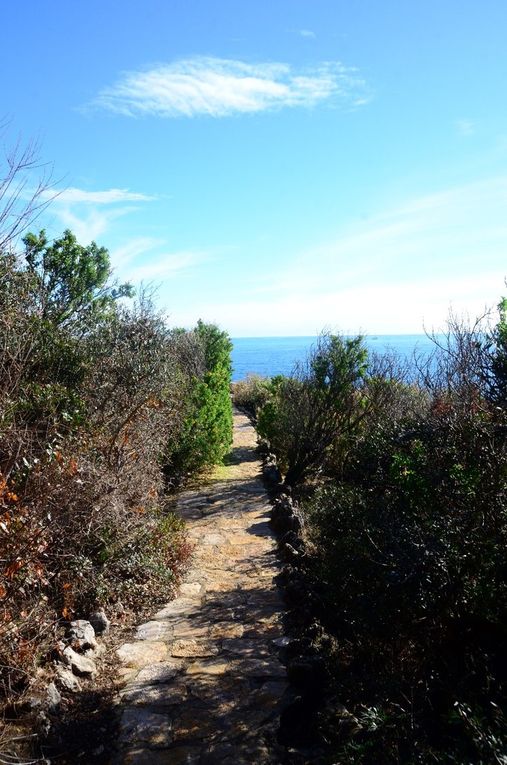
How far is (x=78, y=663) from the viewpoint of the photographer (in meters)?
4.48

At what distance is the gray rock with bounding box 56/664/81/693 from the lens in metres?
4.19

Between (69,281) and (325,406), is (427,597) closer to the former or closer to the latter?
(325,406)

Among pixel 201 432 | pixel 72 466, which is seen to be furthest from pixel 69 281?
pixel 72 466

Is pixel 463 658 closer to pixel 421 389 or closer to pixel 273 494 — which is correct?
pixel 273 494

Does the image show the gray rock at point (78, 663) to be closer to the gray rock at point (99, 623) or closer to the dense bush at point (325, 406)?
the gray rock at point (99, 623)

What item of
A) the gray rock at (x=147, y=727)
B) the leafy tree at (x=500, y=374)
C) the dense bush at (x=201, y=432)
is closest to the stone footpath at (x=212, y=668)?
the gray rock at (x=147, y=727)

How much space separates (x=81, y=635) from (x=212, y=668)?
1.18 m

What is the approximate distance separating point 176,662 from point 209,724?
101 centimetres

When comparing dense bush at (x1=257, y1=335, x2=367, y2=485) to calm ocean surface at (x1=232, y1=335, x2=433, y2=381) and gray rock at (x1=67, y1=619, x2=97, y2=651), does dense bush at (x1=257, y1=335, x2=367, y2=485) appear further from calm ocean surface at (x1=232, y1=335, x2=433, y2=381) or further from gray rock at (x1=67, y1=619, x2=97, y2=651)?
gray rock at (x1=67, y1=619, x2=97, y2=651)

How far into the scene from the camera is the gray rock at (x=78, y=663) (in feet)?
14.5

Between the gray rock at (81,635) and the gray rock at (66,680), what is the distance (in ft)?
1.20

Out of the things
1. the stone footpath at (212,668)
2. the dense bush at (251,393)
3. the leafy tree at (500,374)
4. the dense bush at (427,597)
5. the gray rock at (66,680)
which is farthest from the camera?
the dense bush at (251,393)

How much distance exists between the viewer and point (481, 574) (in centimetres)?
362

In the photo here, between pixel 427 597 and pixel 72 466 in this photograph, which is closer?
pixel 427 597
